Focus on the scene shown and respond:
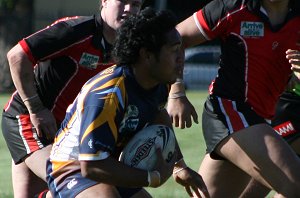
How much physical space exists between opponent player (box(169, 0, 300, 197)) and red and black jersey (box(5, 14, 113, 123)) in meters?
0.55

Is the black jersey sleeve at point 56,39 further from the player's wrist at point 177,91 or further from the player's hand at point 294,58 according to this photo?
the player's hand at point 294,58

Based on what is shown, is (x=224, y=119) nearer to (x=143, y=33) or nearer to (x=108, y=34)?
(x=108, y=34)

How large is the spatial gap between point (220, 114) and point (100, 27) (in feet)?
3.07

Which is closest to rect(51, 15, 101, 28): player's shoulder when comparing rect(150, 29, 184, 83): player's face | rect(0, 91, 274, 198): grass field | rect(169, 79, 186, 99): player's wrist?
rect(169, 79, 186, 99): player's wrist

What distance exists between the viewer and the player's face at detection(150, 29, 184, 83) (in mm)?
5289

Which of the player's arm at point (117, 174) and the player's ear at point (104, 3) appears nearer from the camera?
the player's arm at point (117, 174)

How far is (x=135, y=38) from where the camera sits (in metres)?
5.30

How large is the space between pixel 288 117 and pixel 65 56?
2.53 metres

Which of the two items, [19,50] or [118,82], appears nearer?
[118,82]

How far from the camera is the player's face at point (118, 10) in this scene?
6367mm

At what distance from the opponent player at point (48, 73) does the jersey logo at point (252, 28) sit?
26.3 inches

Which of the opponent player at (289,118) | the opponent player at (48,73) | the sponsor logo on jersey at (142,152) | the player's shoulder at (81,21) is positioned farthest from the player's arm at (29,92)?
the opponent player at (289,118)

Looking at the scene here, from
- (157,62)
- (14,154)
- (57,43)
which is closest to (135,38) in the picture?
(157,62)

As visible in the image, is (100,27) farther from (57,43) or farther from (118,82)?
(118,82)
